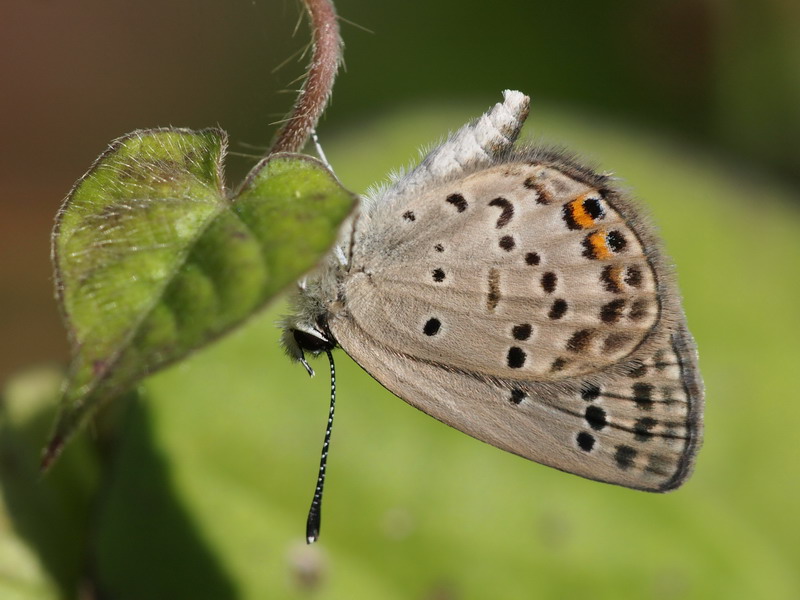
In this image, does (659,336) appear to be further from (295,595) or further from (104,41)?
(104,41)

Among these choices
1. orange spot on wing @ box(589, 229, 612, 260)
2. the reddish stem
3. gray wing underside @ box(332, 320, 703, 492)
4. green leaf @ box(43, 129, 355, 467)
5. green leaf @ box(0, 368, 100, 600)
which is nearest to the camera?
green leaf @ box(43, 129, 355, 467)

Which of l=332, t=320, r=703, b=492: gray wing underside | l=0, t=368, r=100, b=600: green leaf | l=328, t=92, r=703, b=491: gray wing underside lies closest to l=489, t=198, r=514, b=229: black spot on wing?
l=328, t=92, r=703, b=491: gray wing underside

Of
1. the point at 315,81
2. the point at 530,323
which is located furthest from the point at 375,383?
the point at 315,81

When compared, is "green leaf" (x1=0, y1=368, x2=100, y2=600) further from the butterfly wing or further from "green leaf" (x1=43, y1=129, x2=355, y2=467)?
"green leaf" (x1=43, y1=129, x2=355, y2=467)

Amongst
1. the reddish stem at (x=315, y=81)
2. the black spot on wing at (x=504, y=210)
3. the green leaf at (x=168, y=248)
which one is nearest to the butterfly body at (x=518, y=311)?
the black spot on wing at (x=504, y=210)

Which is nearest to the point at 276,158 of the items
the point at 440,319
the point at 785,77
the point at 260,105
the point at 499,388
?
the point at 440,319
